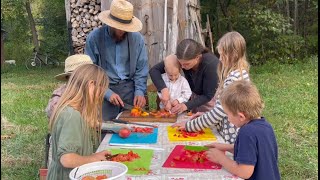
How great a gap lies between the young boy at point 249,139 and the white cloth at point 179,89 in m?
1.64

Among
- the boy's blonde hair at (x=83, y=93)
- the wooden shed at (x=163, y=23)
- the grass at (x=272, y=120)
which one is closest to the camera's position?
the boy's blonde hair at (x=83, y=93)

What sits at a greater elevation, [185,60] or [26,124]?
[185,60]

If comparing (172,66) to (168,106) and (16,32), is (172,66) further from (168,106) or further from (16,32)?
(16,32)

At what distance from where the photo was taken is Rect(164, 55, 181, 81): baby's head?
4.06 metres

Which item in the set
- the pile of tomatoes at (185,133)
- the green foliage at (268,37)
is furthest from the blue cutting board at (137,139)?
the green foliage at (268,37)

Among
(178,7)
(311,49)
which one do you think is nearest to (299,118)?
(178,7)

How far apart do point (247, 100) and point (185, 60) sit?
1.43 metres

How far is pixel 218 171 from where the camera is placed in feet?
8.01

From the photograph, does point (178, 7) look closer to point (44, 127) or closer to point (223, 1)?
point (44, 127)

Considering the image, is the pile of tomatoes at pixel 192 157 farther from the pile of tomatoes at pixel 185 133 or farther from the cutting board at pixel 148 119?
the cutting board at pixel 148 119

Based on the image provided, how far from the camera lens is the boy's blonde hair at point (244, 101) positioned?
7.95 ft

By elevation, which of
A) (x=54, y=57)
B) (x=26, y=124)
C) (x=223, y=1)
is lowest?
(x=54, y=57)

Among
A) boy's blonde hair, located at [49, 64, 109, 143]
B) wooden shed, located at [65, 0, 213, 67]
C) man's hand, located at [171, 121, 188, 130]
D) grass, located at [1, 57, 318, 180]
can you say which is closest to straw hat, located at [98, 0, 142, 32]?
man's hand, located at [171, 121, 188, 130]

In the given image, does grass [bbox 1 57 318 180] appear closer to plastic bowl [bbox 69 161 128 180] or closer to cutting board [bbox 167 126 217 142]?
cutting board [bbox 167 126 217 142]
